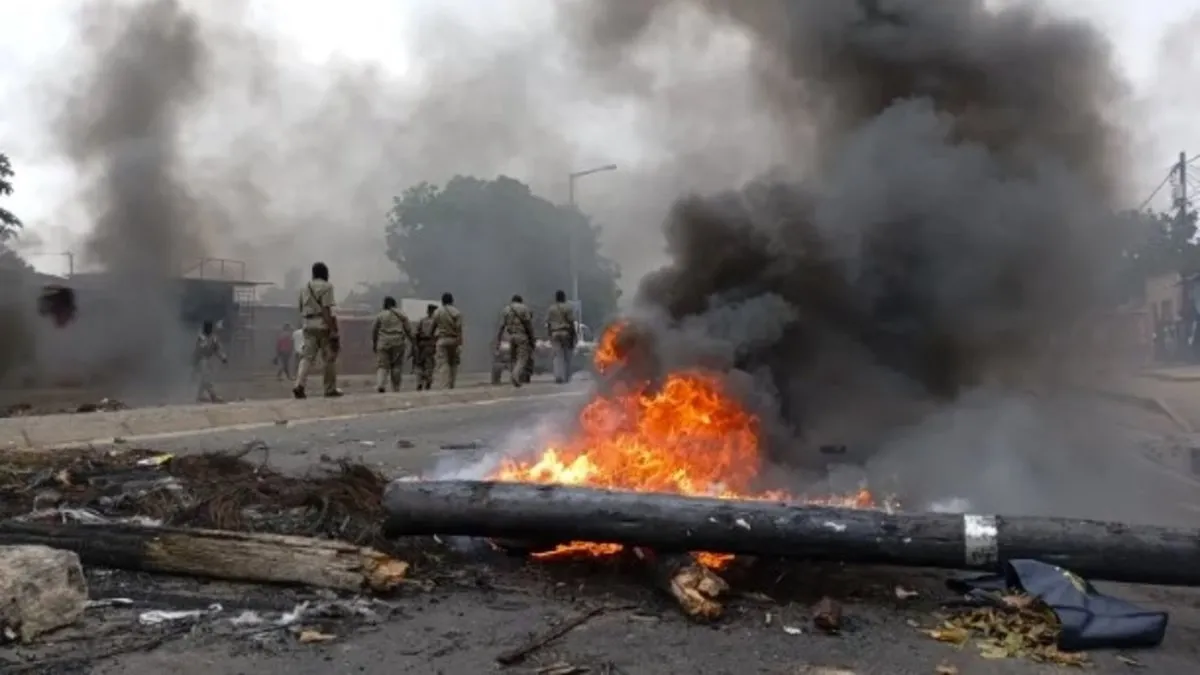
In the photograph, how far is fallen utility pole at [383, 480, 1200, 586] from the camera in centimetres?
461

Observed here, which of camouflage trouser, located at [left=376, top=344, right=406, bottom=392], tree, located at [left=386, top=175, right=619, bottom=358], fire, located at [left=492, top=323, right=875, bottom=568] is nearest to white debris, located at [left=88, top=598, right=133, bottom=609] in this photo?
fire, located at [left=492, top=323, right=875, bottom=568]

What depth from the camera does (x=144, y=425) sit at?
1052cm

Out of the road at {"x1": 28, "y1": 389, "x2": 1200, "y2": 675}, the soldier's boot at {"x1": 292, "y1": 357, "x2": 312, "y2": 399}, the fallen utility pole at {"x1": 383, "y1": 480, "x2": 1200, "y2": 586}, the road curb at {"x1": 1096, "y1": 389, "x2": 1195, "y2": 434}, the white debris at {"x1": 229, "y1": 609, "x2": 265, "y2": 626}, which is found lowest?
the road curb at {"x1": 1096, "y1": 389, "x2": 1195, "y2": 434}

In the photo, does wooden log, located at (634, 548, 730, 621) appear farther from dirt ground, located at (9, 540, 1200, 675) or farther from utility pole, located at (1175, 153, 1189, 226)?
utility pole, located at (1175, 153, 1189, 226)

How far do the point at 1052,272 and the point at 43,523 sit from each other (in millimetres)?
7875

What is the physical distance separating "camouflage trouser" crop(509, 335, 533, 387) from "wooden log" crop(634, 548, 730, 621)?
1323cm

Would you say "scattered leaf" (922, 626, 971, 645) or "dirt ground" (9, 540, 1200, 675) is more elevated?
"dirt ground" (9, 540, 1200, 675)

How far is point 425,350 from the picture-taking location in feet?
58.5

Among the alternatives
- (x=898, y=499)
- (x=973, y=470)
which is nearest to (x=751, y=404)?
(x=898, y=499)

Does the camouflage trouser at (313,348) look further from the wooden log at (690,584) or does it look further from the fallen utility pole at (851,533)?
the wooden log at (690,584)

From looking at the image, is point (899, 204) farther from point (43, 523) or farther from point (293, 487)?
point (43, 523)

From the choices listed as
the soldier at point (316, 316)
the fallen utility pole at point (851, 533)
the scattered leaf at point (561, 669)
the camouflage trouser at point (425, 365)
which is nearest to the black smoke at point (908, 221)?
the fallen utility pole at point (851, 533)

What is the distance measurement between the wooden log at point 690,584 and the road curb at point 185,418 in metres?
6.68

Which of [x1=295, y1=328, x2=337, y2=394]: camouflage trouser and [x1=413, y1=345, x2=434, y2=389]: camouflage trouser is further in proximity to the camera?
[x1=413, y1=345, x2=434, y2=389]: camouflage trouser
